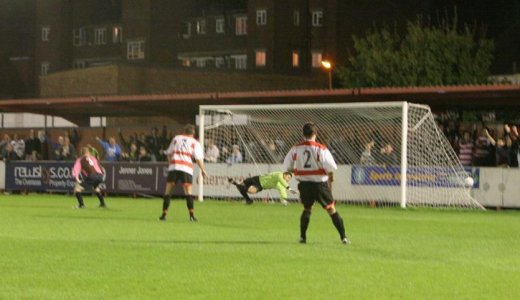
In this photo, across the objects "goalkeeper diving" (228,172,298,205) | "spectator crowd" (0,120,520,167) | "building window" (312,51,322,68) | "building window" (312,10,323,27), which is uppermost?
"building window" (312,10,323,27)

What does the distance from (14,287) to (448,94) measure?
23143 millimetres

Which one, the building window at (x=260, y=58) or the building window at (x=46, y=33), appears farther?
the building window at (x=46, y=33)

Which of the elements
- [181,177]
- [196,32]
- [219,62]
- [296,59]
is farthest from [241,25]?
[181,177]

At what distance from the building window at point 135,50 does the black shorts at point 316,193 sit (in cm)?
7200

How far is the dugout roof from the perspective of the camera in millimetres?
32156

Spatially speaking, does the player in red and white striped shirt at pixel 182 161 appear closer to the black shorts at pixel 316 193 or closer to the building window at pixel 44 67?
the black shorts at pixel 316 193

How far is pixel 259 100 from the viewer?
37656mm

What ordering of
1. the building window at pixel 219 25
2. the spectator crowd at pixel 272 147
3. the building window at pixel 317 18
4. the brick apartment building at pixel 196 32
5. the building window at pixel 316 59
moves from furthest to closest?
1. the building window at pixel 219 25
2. the building window at pixel 317 18
3. the building window at pixel 316 59
4. the brick apartment building at pixel 196 32
5. the spectator crowd at pixel 272 147

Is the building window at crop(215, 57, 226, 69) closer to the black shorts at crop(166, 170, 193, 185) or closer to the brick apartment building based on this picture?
the brick apartment building

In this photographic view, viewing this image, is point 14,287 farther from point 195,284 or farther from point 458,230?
point 458,230

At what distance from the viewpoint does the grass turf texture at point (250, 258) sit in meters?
11.1

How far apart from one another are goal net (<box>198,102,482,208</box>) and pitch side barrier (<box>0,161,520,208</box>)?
0.03m

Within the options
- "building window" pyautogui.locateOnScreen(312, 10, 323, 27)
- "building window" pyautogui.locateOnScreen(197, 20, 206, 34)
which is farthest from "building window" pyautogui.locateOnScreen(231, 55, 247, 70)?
"building window" pyautogui.locateOnScreen(312, 10, 323, 27)

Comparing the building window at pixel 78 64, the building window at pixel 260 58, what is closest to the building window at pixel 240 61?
the building window at pixel 260 58
